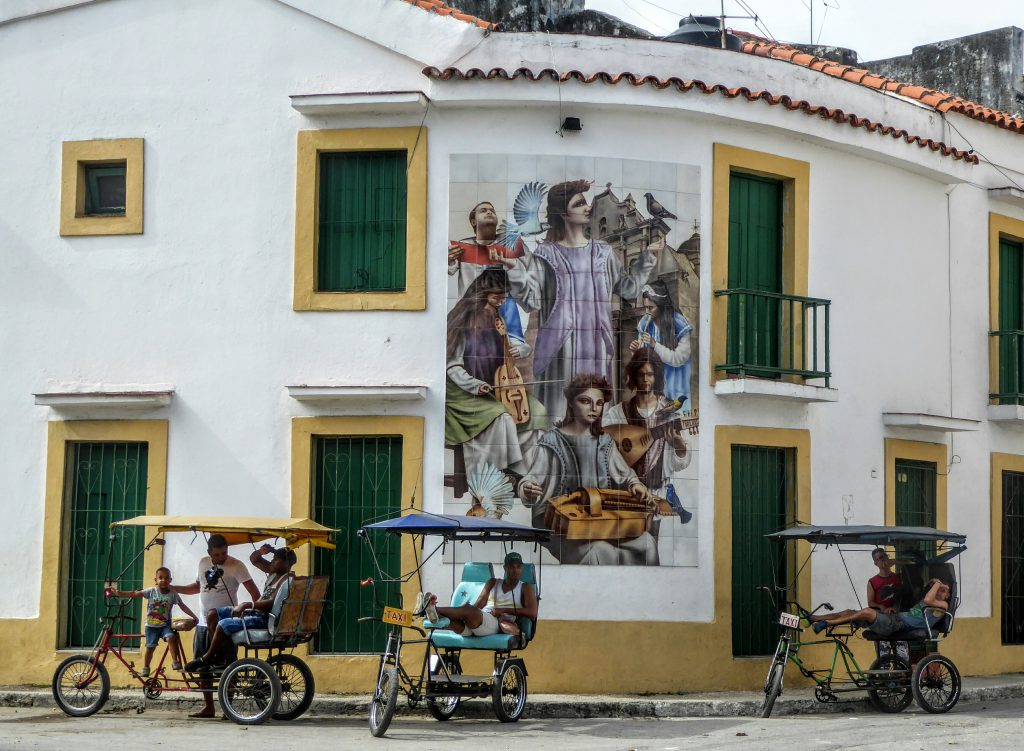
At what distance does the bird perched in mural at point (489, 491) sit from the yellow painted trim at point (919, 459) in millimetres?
4983

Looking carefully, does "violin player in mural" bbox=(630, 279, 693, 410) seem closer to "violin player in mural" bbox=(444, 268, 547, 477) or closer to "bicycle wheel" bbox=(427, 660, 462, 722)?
"violin player in mural" bbox=(444, 268, 547, 477)

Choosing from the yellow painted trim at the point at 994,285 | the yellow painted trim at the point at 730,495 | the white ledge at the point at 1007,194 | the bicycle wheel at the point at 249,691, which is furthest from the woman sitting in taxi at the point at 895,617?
the white ledge at the point at 1007,194

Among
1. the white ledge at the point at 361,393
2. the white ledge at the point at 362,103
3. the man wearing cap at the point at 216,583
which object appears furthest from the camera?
the white ledge at the point at 362,103

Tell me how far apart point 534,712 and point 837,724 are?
9.21ft

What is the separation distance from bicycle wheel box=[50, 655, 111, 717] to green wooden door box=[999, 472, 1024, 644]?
11.3 m

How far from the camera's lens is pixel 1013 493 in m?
20.0

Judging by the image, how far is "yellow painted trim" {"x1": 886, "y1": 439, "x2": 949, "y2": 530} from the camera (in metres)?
18.0

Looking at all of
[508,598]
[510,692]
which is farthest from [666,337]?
[510,692]

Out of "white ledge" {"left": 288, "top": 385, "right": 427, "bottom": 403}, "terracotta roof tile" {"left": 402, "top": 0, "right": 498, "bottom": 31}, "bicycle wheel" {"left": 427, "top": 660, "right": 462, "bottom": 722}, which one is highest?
"terracotta roof tile" {"left": 402, "top": 0, "right": 498, "bottom": 31}

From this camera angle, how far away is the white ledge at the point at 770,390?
53.2 feet

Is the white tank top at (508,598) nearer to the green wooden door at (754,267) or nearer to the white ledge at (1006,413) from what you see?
the green wooden door at (754,267)

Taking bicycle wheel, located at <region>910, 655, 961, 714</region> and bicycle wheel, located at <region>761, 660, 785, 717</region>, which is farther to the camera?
bicycle wheel, located at <region>910, 655, 961, 714</region>

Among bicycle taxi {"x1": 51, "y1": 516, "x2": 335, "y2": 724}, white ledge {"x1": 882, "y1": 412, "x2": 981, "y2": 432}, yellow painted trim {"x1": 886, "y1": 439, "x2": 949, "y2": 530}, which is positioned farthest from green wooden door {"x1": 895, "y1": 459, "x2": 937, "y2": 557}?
bicycle taxi {"x1": 51, "y1": 516, "x2": 335, "y2": 724}

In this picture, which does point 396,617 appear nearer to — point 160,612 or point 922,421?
point 160,612
